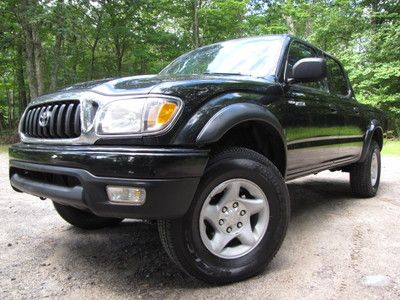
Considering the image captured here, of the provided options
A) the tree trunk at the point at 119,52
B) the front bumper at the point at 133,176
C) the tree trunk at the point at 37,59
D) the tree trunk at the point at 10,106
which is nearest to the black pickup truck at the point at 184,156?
the front bumper at the point at 133,176

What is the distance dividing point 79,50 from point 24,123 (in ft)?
57.4

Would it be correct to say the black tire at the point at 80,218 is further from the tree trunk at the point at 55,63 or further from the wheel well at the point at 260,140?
the tree trunk at the point at 55,63

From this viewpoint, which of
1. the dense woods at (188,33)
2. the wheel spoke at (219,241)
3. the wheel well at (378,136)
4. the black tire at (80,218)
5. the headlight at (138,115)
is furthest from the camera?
the dense woods at (188,33)

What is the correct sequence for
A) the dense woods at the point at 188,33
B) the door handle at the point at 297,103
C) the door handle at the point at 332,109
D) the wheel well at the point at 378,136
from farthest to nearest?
1. the dense woods at the point at 188,33
2. the wheel well at the point at 378,136
3. the door handle at the point at 332,109
4. the door handle at the point at 297,103

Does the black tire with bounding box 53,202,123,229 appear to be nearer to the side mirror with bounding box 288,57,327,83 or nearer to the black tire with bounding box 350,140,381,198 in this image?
the side mirror with bounding box 288,57,327,83

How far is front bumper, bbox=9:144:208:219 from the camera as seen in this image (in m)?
2.20

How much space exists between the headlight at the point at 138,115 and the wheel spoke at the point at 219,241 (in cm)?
79

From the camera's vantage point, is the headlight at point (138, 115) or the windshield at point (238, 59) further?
the windshield at point (238, 59)

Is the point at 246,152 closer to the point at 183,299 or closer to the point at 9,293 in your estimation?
the point at 183,299

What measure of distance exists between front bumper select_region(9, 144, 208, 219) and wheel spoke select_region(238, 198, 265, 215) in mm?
466

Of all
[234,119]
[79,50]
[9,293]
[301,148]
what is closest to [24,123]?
[9,293]

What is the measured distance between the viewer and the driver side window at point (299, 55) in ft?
11.8

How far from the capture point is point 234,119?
259 cm

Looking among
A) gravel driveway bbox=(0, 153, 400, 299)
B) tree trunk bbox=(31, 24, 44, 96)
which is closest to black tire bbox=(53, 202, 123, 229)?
gravel driveway bbox=(0, 153, 400, 299)
